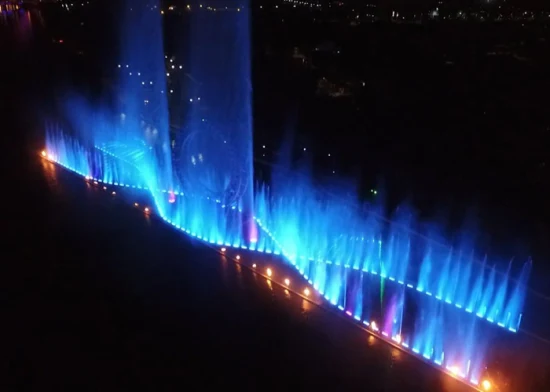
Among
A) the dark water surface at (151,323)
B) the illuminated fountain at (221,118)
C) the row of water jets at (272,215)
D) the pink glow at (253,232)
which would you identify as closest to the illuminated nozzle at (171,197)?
the row of water jets at (272,215)

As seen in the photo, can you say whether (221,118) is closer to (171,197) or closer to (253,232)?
(171,197)

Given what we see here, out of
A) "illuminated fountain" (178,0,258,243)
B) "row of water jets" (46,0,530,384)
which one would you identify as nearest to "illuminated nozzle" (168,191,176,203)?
"row of water jets" (46,0,530,384)

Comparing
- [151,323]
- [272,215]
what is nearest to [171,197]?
[272,215]

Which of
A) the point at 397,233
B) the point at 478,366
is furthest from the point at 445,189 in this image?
the point at 478,366

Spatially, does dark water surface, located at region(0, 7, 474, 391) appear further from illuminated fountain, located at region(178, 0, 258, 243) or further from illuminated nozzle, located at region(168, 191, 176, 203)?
illuminated fountain, located at region(178, 0, 258, 243)

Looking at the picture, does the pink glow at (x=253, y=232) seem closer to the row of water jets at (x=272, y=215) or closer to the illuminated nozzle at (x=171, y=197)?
the row of water jets at (x=272, y=215)

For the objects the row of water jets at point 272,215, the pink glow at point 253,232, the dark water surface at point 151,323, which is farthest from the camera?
the pink glow at point 253,232

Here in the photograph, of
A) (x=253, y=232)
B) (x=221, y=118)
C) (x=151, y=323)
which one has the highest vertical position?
(x=221, y=118)

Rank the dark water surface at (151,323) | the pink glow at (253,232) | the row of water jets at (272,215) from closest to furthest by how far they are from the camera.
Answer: the dark water surface at (151,323)
the row of water jets at (272,215)
the pink glow at (253,232)
